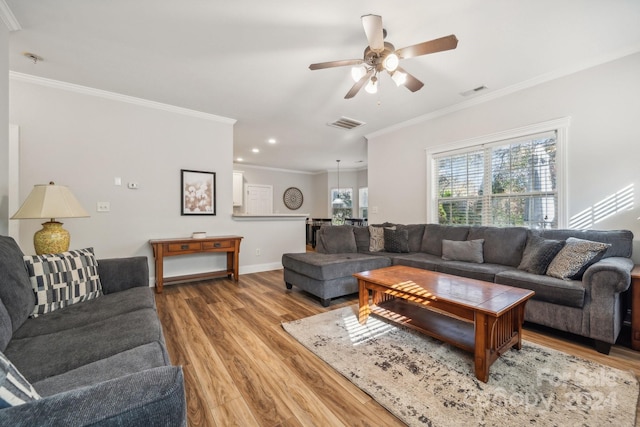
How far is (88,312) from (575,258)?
3714 millimetres

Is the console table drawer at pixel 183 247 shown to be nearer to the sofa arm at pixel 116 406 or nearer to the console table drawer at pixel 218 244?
the console table drawer at pixel 218 244

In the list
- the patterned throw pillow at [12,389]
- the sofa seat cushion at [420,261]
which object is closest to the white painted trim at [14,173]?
the patterned throw pillow at [12,389]

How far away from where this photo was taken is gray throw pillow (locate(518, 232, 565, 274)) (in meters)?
2.56

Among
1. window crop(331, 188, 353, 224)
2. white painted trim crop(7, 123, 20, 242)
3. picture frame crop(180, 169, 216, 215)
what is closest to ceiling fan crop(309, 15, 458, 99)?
picture frame crop(180, 169, 216, 215)

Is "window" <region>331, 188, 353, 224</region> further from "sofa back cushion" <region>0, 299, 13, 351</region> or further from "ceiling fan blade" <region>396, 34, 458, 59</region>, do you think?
"sofa back cushion" <region>0, 299, 13, 351</region>

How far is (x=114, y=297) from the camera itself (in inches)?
76.0

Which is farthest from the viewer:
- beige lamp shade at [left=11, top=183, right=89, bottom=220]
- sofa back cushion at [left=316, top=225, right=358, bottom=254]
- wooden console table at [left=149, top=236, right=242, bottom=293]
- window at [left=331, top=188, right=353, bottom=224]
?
window at [left=331, top=188, right=353, bottom=224]

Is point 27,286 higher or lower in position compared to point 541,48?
lower

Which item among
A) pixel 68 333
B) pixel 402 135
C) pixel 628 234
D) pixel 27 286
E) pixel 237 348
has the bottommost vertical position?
pixel 237 348

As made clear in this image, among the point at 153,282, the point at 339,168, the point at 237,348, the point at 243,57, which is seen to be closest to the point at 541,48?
the point at 243,57

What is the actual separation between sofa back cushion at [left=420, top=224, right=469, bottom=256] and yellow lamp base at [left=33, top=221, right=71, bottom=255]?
4209 millimetres

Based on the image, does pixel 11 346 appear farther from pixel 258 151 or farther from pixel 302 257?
pixel 258 151

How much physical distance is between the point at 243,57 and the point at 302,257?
2341 mm

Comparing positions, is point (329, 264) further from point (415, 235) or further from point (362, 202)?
→ point (362, 202)
